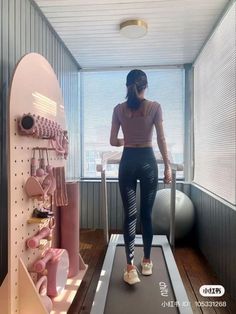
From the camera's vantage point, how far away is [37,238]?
171 centimetres

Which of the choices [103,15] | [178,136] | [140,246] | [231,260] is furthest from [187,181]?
[103,15]

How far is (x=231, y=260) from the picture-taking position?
1.98 meters

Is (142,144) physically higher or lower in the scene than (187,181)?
higher

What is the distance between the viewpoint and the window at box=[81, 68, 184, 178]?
383 cm

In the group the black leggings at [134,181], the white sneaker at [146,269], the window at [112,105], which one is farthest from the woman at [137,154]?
the window at [112,105]

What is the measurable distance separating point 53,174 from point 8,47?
962 millimetres

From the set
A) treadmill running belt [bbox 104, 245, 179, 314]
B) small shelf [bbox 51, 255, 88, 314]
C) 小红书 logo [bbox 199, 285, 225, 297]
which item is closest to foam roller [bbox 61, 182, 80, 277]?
small shelf [bbox 51, 255, 88, 314]

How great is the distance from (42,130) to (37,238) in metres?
0.72

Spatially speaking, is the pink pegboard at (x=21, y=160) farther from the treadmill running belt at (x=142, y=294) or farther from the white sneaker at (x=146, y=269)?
the white sneaker at (x=146, y=269)

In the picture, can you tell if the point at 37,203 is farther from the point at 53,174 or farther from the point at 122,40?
the point at 122,40

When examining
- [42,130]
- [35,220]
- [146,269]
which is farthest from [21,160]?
[146,269]

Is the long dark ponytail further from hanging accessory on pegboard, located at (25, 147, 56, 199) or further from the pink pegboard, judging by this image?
hanging accessory on pegboard, located at (25, 147, 56, 199)

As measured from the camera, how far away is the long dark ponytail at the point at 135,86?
195 centimetres

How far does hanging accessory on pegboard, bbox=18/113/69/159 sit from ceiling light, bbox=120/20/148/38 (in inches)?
48.5
